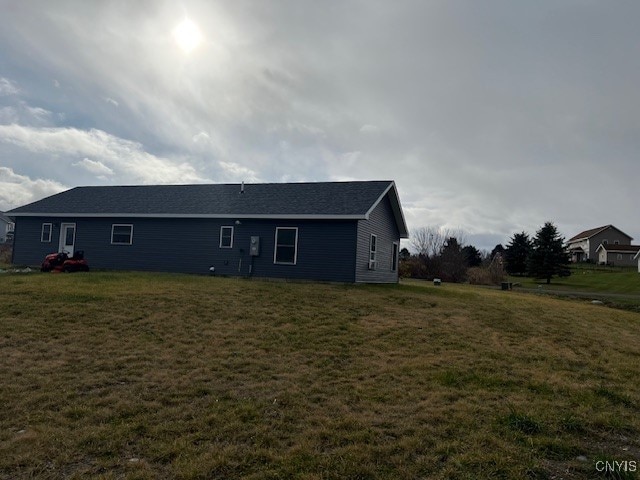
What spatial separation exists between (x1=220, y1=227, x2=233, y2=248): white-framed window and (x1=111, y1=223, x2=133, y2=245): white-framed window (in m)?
4.78

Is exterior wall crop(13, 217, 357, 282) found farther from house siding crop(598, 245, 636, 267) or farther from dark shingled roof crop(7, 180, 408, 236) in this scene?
house siding crop(598, 245, 636, 267)

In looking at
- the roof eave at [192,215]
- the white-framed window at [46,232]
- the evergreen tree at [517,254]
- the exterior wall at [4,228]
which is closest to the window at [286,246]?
the roof eave at [192,215]

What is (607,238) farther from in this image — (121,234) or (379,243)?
(121,234)

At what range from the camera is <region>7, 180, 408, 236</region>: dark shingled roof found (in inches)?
→ 686

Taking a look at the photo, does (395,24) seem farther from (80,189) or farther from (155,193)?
(80,189)

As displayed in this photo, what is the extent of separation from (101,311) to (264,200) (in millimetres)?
10086

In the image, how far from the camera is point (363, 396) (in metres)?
5.77

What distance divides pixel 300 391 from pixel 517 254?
48273 millimetres

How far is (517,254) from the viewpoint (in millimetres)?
48594

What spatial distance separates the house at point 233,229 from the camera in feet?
55.5

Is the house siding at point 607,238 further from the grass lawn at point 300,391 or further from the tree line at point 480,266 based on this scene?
the grass lawn at point 300,391

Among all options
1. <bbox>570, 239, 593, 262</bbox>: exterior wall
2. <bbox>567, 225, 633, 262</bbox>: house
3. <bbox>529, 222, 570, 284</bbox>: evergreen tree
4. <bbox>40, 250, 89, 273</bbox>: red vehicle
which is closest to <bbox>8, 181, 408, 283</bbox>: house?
<bbox>40, 250, 89, 273</bbox>: red vehicle

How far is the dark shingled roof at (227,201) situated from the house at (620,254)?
55.2m

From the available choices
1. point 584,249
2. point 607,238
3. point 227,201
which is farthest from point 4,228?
point 607,238
